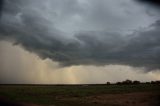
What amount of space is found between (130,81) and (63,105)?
63043mm

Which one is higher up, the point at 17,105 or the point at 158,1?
the point at 158,1

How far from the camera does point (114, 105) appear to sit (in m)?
33.9

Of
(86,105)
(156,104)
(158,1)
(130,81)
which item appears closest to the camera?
(158,1)

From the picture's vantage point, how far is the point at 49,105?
30219 mm

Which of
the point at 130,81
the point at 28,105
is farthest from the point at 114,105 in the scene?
the point at 130,81

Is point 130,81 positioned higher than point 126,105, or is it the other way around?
point 130,81

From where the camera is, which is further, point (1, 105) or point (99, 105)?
point (99, 105)

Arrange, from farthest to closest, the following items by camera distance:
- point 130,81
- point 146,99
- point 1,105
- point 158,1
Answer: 1. point 130,81
2. point 146,99
3. point 1,105
4. point 158,1

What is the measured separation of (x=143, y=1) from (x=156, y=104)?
33.0m

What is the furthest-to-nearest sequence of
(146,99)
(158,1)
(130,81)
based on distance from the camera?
(130,81) < (146,99) < (158,1)

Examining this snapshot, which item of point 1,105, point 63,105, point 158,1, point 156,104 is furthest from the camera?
point 156,104

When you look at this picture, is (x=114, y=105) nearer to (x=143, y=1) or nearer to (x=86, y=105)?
(x=86, y=105)

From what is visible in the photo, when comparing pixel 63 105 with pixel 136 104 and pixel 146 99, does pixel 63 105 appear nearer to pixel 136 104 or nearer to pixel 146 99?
pixel 136 104

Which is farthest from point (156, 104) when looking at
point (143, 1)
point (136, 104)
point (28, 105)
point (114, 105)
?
point (143, 1)
